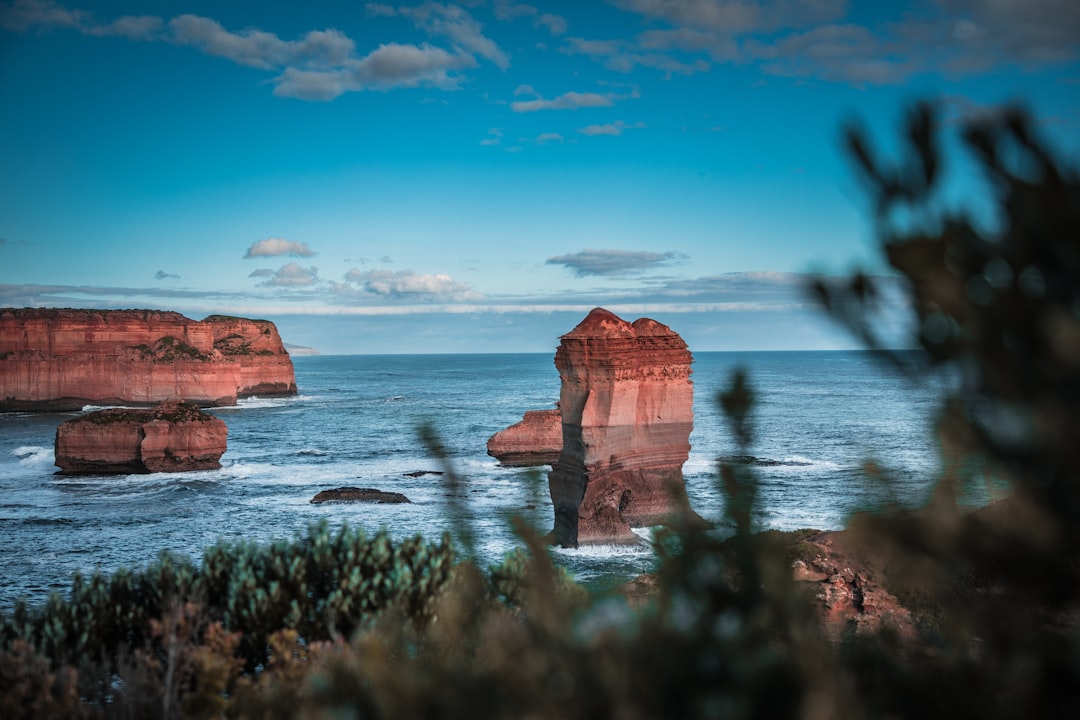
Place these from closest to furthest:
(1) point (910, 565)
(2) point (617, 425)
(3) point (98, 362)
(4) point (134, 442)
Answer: (1) point (910, 565)
(2) point (617, 425)
(4) point (134, 442)
(3) point (98, 362)

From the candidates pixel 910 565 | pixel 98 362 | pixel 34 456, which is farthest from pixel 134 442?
pixel 910 565

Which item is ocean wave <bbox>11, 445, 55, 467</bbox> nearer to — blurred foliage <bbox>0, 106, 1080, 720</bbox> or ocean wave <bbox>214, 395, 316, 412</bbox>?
ocean wave <bbox>214, 395, 316, 412</bbox>

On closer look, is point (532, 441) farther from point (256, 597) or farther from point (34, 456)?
point (256, 597)

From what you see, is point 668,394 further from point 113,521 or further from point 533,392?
point 533,392

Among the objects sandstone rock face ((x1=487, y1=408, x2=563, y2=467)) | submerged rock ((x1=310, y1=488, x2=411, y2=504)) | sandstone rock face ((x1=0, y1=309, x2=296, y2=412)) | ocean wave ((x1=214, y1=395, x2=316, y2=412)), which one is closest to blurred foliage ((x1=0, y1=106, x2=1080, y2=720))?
submerged rock ((x1=310, y1=488, x2=411, y2=504))

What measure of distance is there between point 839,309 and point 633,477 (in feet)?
90.1

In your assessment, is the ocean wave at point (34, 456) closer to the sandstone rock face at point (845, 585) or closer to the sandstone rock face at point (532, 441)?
the sandstone rock face at point (532, 441)

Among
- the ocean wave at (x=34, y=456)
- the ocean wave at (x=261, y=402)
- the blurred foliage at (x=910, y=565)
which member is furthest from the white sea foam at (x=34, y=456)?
the blurred foliage at (x=910, y=565)

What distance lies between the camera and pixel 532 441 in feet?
189

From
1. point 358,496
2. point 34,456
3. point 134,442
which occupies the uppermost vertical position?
point 134,442

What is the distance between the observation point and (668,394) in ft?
105

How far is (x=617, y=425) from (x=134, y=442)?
3492cm

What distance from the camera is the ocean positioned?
29422 mm

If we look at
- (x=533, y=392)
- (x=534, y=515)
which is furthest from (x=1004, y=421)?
(x=533, y=392)
